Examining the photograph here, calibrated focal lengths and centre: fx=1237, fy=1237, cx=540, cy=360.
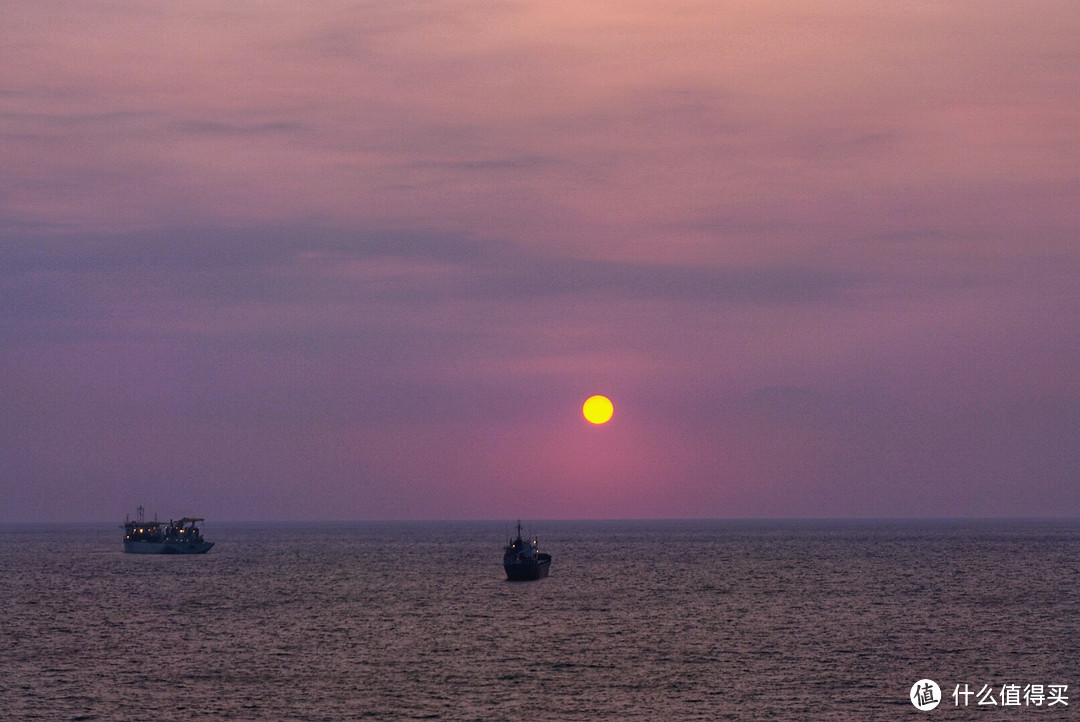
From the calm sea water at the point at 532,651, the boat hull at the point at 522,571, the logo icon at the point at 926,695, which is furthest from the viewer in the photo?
the boat hull at the point at 522,571

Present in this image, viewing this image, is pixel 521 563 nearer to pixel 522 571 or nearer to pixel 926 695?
pixel 522 571

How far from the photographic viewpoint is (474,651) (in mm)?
90188

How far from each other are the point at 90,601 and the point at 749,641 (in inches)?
3061

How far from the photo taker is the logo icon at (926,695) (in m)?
67.6

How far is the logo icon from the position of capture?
67562mm

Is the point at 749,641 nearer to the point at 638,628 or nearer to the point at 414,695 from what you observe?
the point at 638,628

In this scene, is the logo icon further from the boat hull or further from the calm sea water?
the boat hull

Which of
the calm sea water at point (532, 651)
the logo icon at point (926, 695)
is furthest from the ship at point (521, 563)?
the logo icon at point (926, 695)

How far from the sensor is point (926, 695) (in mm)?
70625

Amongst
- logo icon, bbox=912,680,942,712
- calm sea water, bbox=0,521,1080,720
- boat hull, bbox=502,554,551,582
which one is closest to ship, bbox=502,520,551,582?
boat hull, bbox=502,554,551,582

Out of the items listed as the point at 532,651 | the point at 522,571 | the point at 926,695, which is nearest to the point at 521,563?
the point at 522,571

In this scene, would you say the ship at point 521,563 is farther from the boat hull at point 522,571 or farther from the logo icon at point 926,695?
the logo icon at point 926,695

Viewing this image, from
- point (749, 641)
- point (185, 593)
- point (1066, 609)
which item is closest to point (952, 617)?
point (1066, 609)

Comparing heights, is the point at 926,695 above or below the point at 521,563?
below
